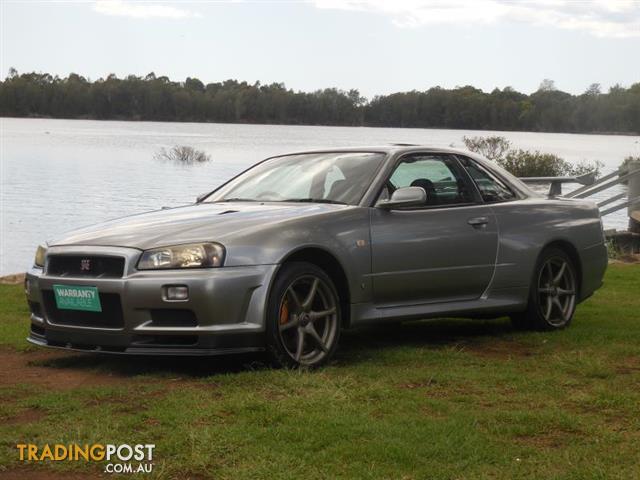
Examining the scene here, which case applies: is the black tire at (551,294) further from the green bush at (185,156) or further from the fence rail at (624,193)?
the green bush at (185,156)

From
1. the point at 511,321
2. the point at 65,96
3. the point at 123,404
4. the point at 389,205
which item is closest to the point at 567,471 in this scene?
the point at 123,404

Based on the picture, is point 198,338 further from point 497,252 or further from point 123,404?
point 497,252

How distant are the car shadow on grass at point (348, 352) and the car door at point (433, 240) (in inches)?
18.9

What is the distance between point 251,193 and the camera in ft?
27.5

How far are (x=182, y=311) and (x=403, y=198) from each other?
5.71 feet

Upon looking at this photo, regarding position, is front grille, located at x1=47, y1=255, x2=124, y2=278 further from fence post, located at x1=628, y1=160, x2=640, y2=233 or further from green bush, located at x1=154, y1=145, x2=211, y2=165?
green bush, located at x1=154, y1=145, x2=211, y2=165

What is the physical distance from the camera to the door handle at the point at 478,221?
8453 mm

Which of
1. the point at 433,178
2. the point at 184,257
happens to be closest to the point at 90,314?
the point at 184,257

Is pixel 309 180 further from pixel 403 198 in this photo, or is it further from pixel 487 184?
pixel 487 184

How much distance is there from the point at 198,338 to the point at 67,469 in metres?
2.00

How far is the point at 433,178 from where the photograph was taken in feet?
28.0

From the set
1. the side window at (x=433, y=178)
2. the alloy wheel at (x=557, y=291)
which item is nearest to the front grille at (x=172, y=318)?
the side window at (x=433, y=178)

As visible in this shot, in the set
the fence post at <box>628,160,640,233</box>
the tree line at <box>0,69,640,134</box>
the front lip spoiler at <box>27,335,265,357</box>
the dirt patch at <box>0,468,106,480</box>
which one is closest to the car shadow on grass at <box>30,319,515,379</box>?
the front lip spoiler at <box>27,335,265,357</box>

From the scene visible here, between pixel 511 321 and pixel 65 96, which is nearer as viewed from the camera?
pixel 511 321
